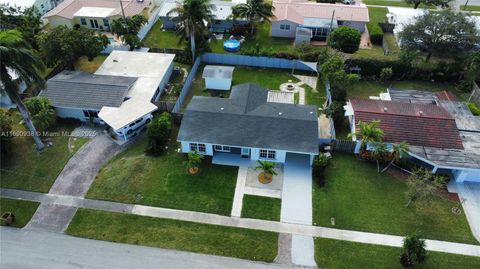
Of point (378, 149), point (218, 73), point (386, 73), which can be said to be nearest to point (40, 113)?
point (218, 73)

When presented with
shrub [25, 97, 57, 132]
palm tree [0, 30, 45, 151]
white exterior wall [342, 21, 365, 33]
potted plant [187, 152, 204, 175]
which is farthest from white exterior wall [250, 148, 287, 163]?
white exterior wall [342, 21, 365, 33]

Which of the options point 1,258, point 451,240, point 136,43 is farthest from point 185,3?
point 451,240

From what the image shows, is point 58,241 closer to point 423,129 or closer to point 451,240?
point 451,240

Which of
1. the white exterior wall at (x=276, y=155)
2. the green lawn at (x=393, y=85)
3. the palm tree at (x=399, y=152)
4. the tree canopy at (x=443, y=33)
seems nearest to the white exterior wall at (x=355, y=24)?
the tree canopy at (x=443, y=33)

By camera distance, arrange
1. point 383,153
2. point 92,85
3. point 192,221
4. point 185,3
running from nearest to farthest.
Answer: point 192,221 → point 383,153 → point 92,85 → point 185,3

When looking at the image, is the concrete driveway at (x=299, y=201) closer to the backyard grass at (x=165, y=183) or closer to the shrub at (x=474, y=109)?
the backyard grass at (x=165, y=183)

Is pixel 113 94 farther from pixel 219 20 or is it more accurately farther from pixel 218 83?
pixel 219 20

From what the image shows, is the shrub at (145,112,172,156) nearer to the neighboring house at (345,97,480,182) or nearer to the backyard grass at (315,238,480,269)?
the backyard grass at (315,238,480,269)
